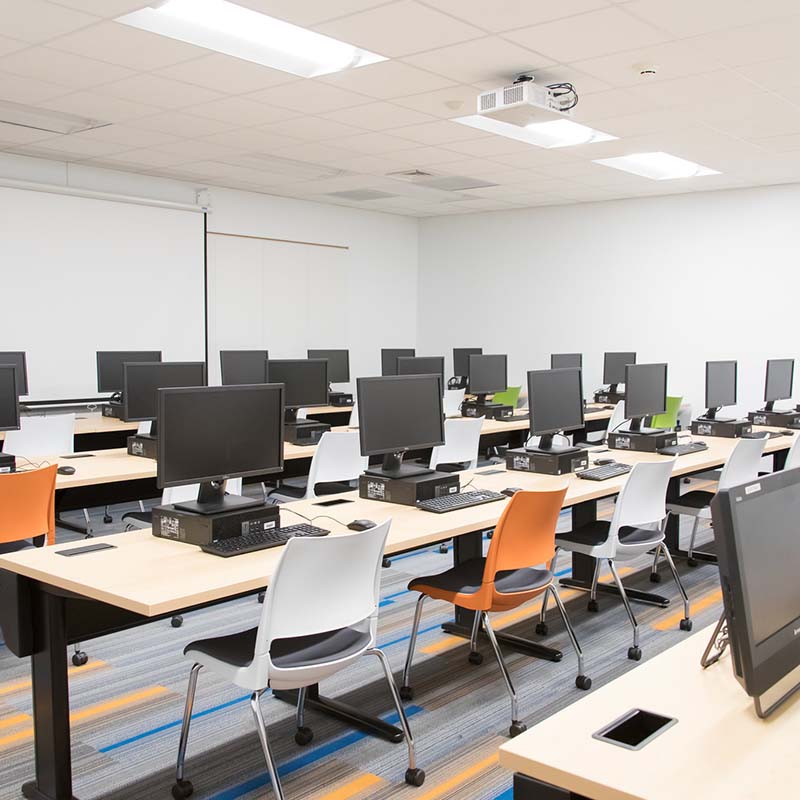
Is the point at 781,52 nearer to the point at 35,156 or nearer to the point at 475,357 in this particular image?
the point at 475,357

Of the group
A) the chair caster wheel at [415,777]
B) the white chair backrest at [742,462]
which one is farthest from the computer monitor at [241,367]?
the chair caster wheel at [415,777]

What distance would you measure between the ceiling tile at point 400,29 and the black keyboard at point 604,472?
2290mm

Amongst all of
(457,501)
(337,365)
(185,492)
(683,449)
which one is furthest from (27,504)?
(337,365)

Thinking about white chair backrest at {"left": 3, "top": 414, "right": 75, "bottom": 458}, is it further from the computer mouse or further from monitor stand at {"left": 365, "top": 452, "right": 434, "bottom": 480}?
the computer mouse

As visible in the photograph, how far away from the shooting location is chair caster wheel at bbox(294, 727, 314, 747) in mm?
2992

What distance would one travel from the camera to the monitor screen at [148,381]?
4.95 m

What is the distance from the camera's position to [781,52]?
4.60 metres

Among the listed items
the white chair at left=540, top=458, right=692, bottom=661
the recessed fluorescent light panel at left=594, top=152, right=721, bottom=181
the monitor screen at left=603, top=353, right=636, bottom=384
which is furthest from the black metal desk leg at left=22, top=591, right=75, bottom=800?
the monitor screen at left=603, top=353, right=636, bottom=384

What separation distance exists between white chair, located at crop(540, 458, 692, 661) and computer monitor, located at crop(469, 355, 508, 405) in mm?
3675

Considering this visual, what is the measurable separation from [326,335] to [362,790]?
8.31 meters

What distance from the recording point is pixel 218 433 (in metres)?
3.04

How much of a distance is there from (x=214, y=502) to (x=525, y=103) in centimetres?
314

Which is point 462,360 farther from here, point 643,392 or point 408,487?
point 408,487

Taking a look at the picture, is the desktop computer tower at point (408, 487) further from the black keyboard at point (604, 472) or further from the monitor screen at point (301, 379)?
the monitor screen at point (301, 379)
